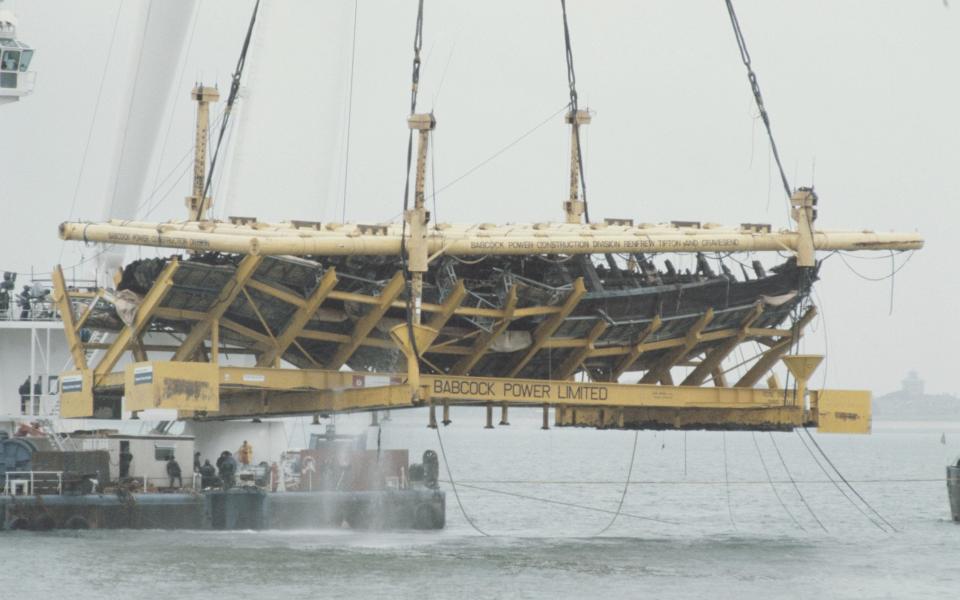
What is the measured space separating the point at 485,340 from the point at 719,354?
7.25 meters

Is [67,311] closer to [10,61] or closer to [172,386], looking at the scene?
[172,386]

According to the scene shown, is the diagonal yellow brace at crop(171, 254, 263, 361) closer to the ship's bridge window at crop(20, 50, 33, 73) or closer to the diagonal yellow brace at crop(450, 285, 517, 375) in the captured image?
the diagonal yellow brace at crop(450, 285, 517, 375)

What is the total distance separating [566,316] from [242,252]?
25.6 ft

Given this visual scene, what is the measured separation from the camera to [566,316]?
39906mm

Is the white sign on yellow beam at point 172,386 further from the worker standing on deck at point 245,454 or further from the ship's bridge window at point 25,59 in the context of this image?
the ship's bridge window at point 25,59

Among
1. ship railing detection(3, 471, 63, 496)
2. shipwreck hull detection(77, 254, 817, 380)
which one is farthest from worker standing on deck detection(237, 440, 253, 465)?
shipwreck hull detection(77, 254, 817, 380)

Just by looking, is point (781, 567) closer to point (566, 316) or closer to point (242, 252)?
point (566, 316)

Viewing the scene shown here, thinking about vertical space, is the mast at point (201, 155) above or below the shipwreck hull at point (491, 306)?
above

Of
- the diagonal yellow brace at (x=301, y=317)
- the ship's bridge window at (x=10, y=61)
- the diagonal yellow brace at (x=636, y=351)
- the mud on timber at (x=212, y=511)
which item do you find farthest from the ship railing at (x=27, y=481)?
the ship's bridge window at (x=10, y=61)

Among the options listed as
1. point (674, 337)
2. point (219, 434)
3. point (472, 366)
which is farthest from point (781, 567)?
point (219, 434)

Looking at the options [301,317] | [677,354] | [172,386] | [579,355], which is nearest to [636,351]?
[579,355]

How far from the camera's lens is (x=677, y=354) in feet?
144

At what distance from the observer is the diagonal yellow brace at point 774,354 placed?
4359cm

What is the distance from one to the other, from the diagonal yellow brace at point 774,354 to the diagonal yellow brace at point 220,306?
13908mm
